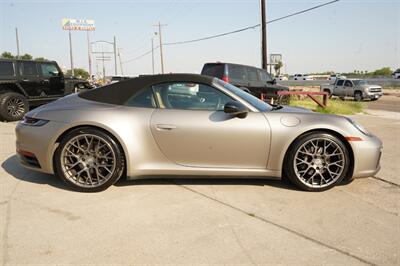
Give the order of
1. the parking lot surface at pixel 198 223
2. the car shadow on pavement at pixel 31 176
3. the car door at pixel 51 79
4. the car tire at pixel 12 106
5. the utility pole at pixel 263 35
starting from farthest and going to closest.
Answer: the utility pole at pixel 263 35
the car door at pixel 51 79
the car tire at pixel 12 106
the car shadow on pavement at pixel 31 176
the parking lot surface at pixel 198 223

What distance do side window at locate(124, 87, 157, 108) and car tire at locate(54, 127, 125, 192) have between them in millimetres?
465

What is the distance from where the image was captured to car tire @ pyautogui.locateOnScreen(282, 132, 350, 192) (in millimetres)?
3748

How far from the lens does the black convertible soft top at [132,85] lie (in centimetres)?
390

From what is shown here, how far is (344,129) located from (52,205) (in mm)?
3155

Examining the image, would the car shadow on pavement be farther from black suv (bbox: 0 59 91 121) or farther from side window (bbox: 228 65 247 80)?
side window (bbox: 228 65 247 80)

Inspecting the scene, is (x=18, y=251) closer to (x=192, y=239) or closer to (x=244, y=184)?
(x=192, y=239)

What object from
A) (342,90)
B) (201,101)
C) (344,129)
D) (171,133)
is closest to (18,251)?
(171,133)

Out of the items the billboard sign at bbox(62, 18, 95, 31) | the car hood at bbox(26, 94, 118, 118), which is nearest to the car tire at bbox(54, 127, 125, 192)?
the car hood at bbox(26, 94, 118, 118)

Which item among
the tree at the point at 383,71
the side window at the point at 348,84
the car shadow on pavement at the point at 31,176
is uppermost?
the tree at the point at 383,71

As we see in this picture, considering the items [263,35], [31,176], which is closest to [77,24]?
[263,35]

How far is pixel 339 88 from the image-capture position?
2673 centimetres

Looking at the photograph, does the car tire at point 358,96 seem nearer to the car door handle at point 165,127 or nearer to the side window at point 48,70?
the side window at point 48,70

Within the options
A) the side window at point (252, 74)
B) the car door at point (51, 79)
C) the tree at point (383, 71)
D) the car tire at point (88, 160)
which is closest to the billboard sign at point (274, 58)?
the side window at point (252, 74)

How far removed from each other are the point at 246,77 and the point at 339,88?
55.2ft
